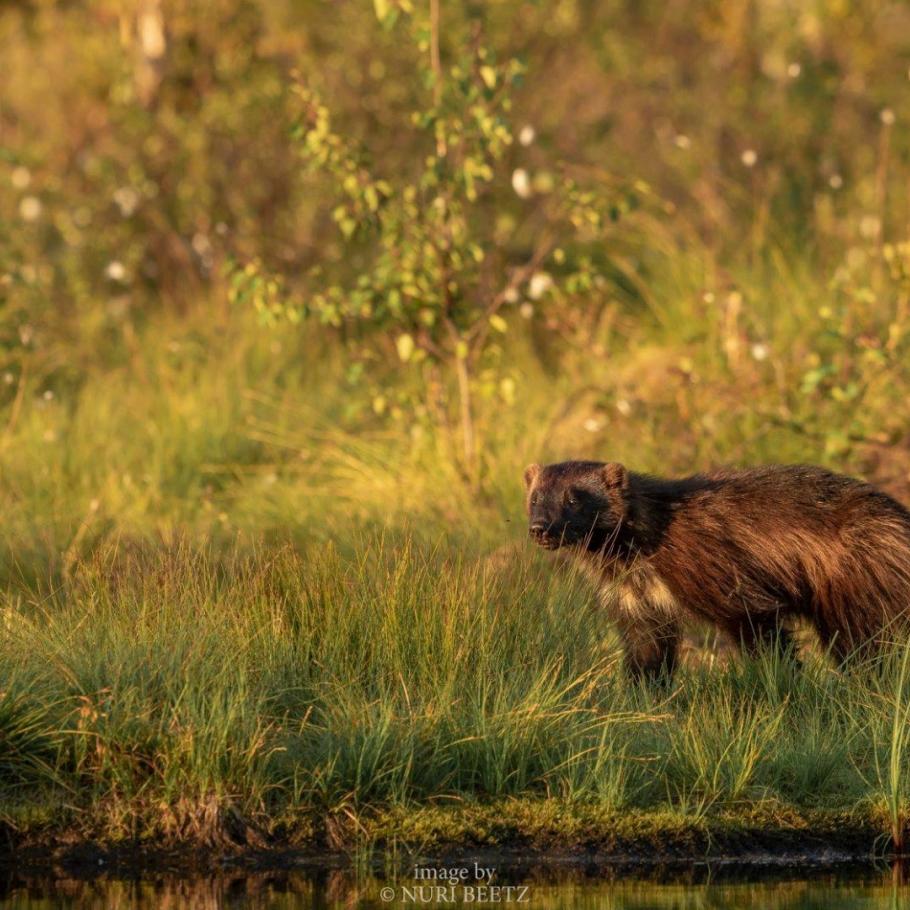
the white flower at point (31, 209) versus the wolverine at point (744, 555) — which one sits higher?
the white flower at point (31, 209)

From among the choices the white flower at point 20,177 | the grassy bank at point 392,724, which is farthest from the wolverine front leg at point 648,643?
the white flower at point 20,177

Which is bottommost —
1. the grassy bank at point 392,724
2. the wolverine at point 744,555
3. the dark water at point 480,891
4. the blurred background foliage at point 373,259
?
the dark water at point 480,891

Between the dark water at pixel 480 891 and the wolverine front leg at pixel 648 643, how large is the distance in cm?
172

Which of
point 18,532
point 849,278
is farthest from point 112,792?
point 849,278

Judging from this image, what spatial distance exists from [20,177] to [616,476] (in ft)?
27.9

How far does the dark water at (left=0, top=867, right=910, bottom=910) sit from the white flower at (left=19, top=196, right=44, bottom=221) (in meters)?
9.11

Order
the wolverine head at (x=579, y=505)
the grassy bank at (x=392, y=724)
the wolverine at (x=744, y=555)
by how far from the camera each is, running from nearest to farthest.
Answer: the grassy bank at (x=392, y=724)
the wolverine at (x=744, y=555)
the wolverine head at (x=579, y=505)

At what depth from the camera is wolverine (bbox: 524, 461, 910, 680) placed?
775 cm

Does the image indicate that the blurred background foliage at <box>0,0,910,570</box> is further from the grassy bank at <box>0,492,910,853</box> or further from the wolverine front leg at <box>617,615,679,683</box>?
the grassy bank at <box>0,492,910,853</box>

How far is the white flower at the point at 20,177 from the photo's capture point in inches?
584

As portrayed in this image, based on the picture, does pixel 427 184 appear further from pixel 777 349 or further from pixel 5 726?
pixel 5 726

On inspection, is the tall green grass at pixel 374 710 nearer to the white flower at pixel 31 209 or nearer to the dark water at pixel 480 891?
the dark water at pixel 480 891

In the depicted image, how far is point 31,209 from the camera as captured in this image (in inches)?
563

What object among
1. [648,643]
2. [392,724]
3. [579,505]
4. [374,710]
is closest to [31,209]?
[579,505]
